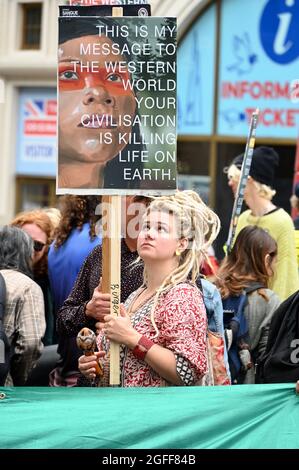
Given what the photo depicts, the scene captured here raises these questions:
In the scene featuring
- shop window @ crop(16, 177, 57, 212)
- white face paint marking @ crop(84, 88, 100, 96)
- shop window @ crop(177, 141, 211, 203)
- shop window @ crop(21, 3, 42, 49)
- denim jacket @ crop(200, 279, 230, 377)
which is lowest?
denim jacket @ crop(200, 279, 230, 377)

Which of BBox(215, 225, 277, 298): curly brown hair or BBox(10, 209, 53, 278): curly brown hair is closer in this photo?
BBox(215, 225, 277, 298): curly brown hair

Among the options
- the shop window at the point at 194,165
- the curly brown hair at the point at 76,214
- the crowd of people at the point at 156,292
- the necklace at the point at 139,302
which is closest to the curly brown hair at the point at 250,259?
the crowd of people at the point at 156,292

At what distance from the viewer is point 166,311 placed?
12.3ft

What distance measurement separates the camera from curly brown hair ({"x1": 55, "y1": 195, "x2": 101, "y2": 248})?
5.29 meters

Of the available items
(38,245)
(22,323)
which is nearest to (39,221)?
(38,245)

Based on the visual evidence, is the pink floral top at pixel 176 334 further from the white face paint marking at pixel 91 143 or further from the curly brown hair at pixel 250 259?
the curly brown hair at pixel 250 259

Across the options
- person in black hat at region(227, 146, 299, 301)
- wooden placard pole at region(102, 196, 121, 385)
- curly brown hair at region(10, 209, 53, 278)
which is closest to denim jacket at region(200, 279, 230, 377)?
wooden placard pole at region(102, 196, 121, 385)

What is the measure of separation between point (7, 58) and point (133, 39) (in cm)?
1025

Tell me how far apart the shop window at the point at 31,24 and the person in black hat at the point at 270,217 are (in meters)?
8.29

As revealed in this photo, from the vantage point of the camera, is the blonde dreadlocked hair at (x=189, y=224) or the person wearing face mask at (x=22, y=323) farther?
the person wearing face mask at (x=22, y=323)

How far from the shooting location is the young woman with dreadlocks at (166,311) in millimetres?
3686

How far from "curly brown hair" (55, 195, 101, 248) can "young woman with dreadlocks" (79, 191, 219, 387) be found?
1.25 metres

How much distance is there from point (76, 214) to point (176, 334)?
5.79 feet

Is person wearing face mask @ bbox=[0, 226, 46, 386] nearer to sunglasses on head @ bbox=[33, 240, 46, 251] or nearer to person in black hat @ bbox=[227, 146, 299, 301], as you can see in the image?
sunglasses on head @ bbox=[33, 240, 46, 251]
